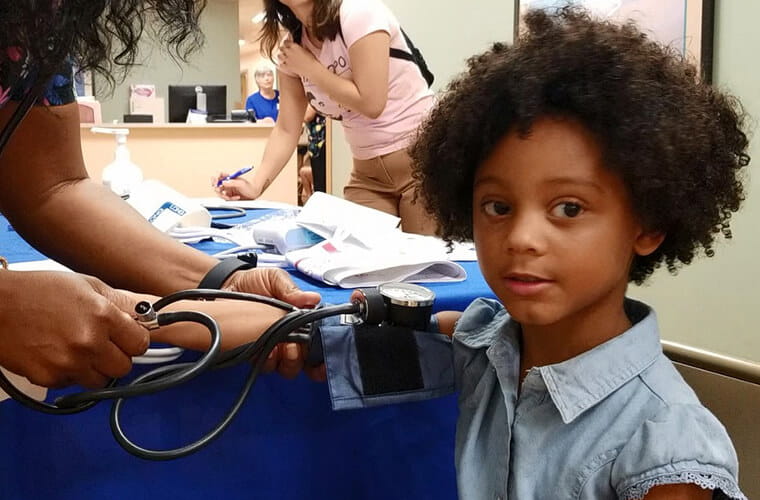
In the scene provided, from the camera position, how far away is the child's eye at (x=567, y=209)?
61 centimetres

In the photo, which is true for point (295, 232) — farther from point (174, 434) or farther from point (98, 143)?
point (98, 143)

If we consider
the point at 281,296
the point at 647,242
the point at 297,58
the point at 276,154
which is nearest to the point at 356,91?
the point at 297,58

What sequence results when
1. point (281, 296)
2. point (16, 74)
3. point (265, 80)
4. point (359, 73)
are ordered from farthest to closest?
point (265, 80) → point (359, 73) → point (281, 296) → point (16, 74)

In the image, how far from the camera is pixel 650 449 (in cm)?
55

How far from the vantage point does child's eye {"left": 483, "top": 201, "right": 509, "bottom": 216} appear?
25.6 inches

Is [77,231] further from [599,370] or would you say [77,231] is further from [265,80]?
[265,80]

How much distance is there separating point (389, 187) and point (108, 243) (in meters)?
1.03

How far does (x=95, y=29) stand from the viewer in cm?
67

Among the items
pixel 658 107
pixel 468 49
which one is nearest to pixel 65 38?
pixel 658 107

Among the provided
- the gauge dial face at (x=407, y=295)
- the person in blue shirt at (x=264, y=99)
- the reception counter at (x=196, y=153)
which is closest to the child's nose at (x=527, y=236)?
the gauge dial face at (x=407, y=295)

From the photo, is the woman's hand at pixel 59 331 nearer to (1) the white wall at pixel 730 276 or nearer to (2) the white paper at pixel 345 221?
(2) the white paper at pixel 345 221

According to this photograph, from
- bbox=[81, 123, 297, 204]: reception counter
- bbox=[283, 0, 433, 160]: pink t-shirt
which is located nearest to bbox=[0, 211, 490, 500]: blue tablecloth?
bbox=[283, 0, 433, 160]: pink t-shirt

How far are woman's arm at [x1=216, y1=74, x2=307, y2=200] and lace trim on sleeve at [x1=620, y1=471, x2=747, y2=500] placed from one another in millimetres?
1523

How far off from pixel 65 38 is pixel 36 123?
0.96 ft
